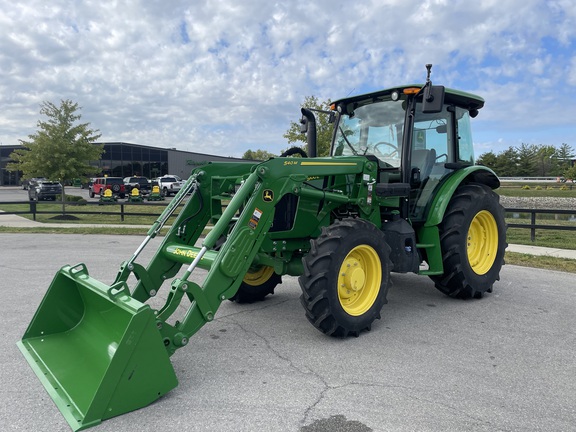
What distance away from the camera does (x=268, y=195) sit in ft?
14.1

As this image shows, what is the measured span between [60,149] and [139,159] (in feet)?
128

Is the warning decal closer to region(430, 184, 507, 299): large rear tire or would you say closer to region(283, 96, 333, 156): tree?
region(430, 184, 507, 299): large rear tire

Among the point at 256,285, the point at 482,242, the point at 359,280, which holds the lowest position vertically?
the point at 256,285

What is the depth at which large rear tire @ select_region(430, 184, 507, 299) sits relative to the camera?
5641 mm

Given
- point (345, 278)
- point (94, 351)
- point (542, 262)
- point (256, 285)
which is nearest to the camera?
point (94, 351)

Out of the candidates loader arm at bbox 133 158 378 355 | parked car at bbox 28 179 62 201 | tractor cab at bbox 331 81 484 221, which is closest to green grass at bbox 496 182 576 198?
tractor cab at bbox 331 81 484 221

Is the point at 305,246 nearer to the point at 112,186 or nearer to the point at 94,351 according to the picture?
the point at 94,351

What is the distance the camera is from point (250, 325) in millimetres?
4969

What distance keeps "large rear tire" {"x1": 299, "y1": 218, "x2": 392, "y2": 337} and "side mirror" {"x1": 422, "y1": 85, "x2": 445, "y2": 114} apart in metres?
1.47

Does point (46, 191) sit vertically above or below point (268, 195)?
above

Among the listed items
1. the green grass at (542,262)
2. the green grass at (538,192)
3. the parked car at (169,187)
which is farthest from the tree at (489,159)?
the green grass at (542,262)

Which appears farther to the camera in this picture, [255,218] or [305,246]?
[305,246]

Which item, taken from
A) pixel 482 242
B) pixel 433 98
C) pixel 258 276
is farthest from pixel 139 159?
pixel 433 98

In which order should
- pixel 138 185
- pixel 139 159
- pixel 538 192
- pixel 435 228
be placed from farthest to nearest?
pixel 139 159
pixel 538 192
pixel 138 185
pixel 435 228
